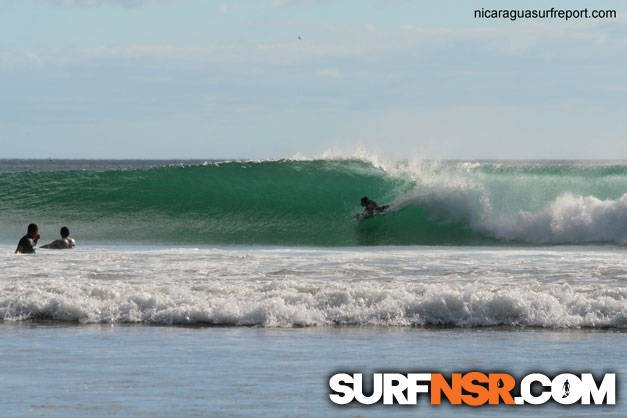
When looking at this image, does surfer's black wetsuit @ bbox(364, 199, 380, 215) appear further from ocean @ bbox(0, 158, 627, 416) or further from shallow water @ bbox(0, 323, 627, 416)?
shallow water @ bbox(0, 323, 627, 416)

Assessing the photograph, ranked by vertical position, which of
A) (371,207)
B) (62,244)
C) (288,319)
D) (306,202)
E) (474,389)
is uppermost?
(306,202)

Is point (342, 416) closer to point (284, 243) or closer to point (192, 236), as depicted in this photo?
point (284, 243)

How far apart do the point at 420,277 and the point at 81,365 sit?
5610mm

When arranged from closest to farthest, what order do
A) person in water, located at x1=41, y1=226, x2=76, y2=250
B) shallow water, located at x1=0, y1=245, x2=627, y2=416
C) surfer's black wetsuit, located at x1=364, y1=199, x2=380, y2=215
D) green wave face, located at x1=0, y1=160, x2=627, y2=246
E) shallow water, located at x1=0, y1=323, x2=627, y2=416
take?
shallow water, located at x1=0, y1=323, x2=627, y2=416, shallow water, located at x1=0, y1=245, x2=627, y2=416, person in water, located at x1=41, y1=226, x2=76, y2=250, green wave face, located at x1=0, y1=160, x2=627, y2=246, surfer's black wetsuit, located at x1=364, y1=199, x2=380, y2=215

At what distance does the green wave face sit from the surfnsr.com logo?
552 inches

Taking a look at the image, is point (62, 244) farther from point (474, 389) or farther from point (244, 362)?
point (474, 389)

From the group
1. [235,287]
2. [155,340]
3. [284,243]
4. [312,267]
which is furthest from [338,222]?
[155,340]

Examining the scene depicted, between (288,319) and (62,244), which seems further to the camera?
(62,244)

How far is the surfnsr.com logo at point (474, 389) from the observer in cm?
635

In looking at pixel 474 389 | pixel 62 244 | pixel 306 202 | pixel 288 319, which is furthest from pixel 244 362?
pixel 306 202

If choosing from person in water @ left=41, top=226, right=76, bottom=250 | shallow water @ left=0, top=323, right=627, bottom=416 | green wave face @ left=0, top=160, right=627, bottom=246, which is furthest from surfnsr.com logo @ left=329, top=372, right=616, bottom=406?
green wave face @ left=0, top=160, right=627, bottom=246

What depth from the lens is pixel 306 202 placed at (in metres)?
26.4

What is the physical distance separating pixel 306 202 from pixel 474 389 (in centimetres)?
1984

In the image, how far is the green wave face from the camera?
2219 centimetres
